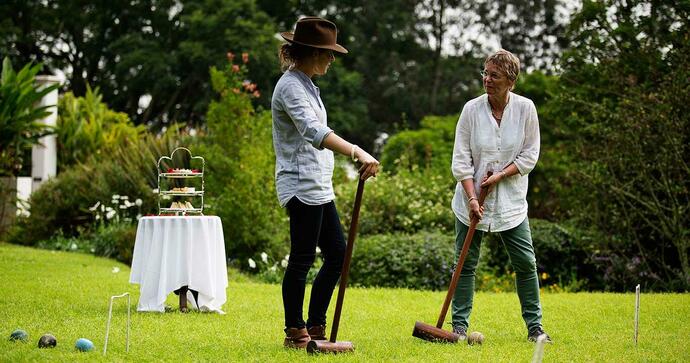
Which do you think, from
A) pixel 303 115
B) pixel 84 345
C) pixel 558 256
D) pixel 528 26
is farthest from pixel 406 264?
pixel 528 26

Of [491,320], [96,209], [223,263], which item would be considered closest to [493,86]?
[491,320]

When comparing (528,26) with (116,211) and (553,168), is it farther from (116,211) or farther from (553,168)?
(116,211)

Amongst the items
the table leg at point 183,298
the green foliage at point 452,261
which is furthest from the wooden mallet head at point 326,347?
the green foliage at point 452,261

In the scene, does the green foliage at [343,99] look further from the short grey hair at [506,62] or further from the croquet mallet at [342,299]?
the croquet mallet at [342,299]

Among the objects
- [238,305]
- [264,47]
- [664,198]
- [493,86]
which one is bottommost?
[238,305]

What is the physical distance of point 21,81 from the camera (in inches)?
553

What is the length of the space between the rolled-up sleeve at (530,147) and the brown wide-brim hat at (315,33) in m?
1.33

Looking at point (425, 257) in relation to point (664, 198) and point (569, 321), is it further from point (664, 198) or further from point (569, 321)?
point (569, 321)

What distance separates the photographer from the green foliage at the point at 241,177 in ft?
38.3

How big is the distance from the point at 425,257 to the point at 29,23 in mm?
21723

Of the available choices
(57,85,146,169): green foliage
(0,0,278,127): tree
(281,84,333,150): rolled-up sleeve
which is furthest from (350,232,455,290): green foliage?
(0,0,278,127): tree

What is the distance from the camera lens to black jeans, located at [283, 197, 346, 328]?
16.7 ft

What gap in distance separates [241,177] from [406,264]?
2.46 meters

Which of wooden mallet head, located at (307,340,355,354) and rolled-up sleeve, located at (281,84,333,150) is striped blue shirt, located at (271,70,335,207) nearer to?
rolled-up sleeve, located at (281,84,333,150)
